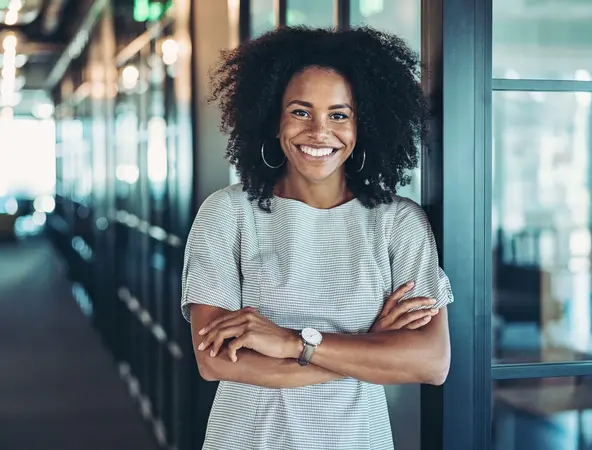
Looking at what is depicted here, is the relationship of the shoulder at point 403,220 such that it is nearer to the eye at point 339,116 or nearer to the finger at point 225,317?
the eye at point 339,116

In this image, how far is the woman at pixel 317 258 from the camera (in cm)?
175

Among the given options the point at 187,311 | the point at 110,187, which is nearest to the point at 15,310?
the point at 110,187

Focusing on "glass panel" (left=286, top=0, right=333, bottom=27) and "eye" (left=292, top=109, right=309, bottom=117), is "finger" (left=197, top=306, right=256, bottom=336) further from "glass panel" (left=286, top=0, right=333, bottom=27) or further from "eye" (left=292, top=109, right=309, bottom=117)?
"glass panel" (left=286, top=0, right=333, bottom=27)

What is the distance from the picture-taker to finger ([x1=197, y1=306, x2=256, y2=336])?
1.74m

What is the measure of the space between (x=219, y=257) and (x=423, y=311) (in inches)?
16.9

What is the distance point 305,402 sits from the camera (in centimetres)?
181

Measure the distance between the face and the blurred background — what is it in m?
0.24

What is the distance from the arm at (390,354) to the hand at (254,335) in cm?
1

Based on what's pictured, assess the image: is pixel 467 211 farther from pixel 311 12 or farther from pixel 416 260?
pixel 311 12

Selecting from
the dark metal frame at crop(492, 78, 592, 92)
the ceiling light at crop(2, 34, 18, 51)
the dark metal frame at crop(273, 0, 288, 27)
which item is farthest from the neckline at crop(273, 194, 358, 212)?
the ceiling light at crop(2, 34, 18, 51)

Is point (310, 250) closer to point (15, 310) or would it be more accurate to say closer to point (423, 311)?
point (423, 311)

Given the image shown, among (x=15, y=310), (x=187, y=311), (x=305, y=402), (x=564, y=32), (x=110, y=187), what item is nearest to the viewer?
(x=305, y=402)

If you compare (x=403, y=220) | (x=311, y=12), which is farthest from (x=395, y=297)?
(x=311, y=12)

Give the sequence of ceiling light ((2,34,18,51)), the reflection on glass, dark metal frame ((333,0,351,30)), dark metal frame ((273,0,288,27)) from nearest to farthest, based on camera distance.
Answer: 1. dark metal frame ((333,0,351,30))
2. dark metal frame ((273,0,288,27))
3. the reflection on glass
4. ceiling light ((2,34,18,51))
